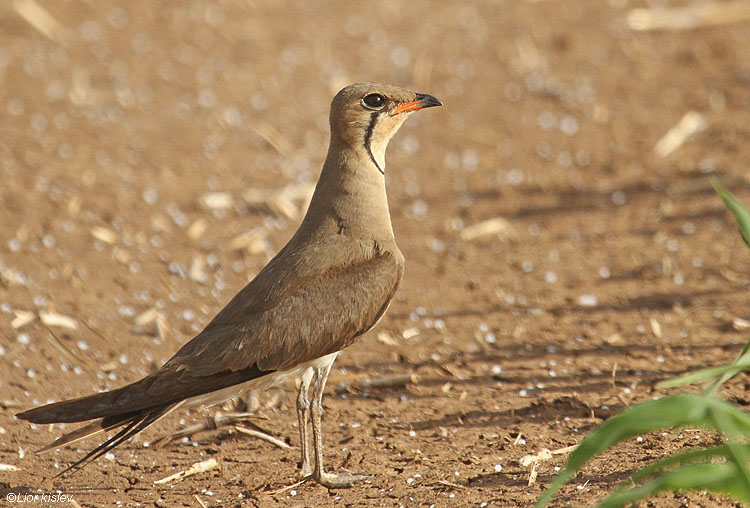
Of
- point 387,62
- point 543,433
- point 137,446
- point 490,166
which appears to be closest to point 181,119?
point 387,62

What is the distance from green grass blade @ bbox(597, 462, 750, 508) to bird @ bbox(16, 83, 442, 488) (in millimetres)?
1729

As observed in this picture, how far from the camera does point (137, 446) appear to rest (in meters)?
4.60

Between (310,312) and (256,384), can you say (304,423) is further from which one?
(310,312)

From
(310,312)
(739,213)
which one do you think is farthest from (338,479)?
(739,213)

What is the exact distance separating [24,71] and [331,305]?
535cm

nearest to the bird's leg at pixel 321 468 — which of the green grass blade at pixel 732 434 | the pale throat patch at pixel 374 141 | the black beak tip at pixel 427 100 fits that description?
the pale throat patch at pixel 374 141

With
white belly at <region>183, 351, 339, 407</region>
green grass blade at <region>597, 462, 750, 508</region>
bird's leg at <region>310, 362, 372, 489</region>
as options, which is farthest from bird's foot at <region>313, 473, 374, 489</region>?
green grass blade at <region>597, 462, 750, 508</region>

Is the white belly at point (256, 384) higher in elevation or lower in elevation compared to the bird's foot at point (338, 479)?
higher

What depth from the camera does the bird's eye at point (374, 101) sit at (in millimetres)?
4605

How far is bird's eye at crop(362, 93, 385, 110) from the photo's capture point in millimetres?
4605

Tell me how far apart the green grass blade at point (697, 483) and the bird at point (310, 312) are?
173cm

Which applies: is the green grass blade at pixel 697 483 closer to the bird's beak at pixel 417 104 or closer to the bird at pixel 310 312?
the bird at pixel 310 312

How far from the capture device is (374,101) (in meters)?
4.62

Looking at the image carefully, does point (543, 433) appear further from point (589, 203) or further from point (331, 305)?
point (589, 203)
